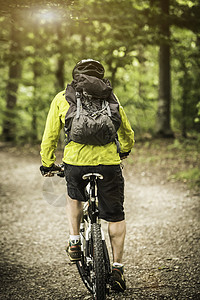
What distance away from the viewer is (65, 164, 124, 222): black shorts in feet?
9.89

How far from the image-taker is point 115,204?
3.07 m

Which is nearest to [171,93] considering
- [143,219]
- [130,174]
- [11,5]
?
[130,174]

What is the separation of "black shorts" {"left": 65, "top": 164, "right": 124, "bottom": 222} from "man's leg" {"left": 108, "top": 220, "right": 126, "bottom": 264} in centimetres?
7

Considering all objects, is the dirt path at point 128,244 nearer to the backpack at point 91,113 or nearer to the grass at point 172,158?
the grass at point 172,158

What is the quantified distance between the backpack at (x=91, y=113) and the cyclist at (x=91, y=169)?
3.9 inches

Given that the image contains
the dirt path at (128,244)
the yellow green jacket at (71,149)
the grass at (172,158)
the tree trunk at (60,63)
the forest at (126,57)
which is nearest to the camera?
the yellow green jacket at (71,149)

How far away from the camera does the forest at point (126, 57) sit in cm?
1057

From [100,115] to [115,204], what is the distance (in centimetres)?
80

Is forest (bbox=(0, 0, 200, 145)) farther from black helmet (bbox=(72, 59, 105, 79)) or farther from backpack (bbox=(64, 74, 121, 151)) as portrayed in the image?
backpack (bbox=(64, 74, 121, 151))

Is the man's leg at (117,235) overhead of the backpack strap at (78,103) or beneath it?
beneath

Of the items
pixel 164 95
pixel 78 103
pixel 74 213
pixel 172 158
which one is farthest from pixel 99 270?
pixel 164 95

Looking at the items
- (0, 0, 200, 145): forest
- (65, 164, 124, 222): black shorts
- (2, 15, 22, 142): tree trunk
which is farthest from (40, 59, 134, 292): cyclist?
(2, 15, 22, 142): tree trunk

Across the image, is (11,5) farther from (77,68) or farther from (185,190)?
(185,190)

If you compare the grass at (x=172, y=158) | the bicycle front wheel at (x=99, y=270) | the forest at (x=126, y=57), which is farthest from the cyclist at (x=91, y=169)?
the forest at (x=126, y=57)
